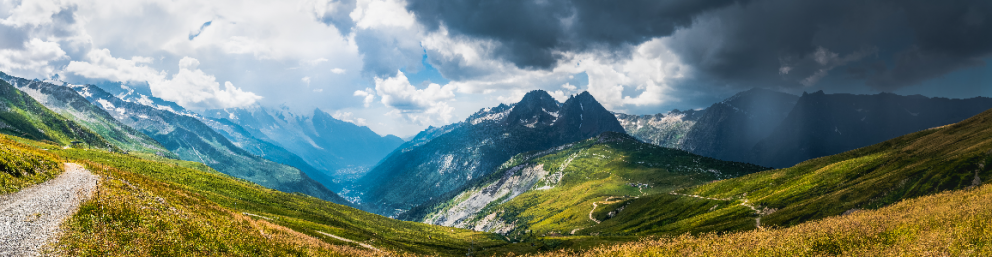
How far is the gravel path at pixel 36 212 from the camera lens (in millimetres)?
26938

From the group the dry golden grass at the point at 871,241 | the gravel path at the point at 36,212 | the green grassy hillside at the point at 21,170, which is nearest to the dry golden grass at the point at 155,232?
the gravel path at the point at 36,212

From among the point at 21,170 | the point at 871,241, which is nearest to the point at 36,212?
the point at 21,170

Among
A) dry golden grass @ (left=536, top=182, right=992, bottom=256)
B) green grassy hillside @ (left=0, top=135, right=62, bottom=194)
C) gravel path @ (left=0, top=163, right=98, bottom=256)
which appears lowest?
dry golden grass @ (left=536, top=182, right=992, bottom=256)

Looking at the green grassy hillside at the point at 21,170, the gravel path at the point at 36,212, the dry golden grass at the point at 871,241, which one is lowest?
the dry golden grass at the point at 871,241

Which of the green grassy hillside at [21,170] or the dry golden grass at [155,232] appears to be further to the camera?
the green grassy hillside at [21,170]

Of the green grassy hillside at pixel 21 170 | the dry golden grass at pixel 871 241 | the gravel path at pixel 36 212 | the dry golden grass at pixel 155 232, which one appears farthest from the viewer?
the green grassy hillside at pixel 21 170

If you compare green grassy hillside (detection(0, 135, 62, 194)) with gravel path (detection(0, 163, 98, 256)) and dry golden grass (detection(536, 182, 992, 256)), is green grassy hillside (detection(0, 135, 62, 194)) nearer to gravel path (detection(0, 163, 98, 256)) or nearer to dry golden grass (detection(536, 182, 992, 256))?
gravel path (detection(0, 163, 98, 256))

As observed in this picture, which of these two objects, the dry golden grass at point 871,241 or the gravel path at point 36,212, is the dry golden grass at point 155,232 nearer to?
the gravel path at point 36,212

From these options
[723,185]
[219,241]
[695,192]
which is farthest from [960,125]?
[219,241]

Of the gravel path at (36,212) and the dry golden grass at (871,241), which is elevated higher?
the gravel path at (36,212)

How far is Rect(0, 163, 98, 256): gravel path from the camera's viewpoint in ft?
88.4

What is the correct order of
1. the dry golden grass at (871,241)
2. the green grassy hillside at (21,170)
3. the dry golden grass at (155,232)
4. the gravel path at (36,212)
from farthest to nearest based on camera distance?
the green grassy hillside at (21,170)
the dry golden grass at (155,232)
the gravel path at (36,212)
the dry golden grass at (871,241)

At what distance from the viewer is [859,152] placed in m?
175

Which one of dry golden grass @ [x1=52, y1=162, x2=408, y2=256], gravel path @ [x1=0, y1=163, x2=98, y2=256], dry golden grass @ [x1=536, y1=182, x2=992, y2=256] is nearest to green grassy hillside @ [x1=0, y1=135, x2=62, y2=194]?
gravel path @ [x1=0, y1=163, x2=98, y2=256]
